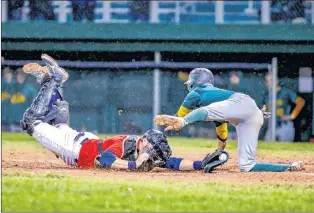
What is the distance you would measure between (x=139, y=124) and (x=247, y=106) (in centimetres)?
1251

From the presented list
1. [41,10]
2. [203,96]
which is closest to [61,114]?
[203,96]

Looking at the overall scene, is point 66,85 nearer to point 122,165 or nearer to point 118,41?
point 118,41

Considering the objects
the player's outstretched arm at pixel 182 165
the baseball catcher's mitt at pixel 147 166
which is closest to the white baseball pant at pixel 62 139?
the baseball catcher's mitt at pixel 147 166

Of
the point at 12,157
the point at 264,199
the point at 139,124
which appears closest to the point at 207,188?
the point at 264,199

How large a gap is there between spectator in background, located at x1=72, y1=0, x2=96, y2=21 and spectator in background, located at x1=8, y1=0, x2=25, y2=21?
1.44 m

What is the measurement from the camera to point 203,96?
898cm

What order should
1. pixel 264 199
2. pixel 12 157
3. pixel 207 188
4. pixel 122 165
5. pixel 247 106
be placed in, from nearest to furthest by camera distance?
pixel 264 199, pixel 207 188, pixel 122 165, pixel 247 106, pixel 12 157

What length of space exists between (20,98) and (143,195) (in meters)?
15.7

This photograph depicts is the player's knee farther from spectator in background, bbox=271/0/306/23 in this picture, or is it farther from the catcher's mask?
spectator in background, bbox=271/0/306/23

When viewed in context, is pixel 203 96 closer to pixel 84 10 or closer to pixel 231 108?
pixel 231 108

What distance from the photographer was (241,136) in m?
9.10

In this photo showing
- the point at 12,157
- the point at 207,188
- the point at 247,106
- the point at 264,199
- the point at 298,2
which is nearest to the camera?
the point at 264,199

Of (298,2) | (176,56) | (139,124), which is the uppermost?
(298,2)

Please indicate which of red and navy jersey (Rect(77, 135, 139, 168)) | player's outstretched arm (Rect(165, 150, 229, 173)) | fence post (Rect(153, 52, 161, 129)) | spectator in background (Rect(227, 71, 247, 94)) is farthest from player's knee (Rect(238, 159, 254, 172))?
spectator in background (Rect(227, 71, 247, 94))
